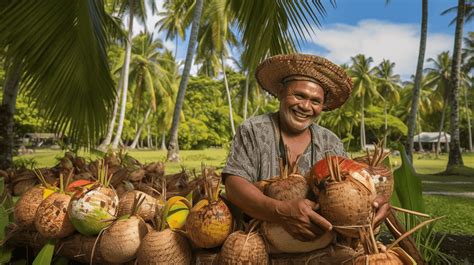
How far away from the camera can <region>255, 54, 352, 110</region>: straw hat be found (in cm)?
172

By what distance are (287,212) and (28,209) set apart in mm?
1462

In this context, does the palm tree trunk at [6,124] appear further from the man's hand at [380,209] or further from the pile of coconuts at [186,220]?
the man's hand at [380,209]

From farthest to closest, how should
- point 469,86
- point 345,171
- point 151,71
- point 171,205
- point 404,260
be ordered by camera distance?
point 469,86, point 151,71, point 171,205, point 345,171, point 404,260

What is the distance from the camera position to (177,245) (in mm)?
1582

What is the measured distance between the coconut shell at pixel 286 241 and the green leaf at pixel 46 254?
3.35ft

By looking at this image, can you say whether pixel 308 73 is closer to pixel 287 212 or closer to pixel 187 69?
pixel 287 212

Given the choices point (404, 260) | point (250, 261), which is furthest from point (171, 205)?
point (404, 260)

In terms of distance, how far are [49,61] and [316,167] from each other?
254 centimetres

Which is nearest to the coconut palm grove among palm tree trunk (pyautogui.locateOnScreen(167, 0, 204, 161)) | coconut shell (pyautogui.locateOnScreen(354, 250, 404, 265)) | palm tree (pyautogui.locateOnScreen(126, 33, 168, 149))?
coconut shell (pyautogui.locateOnScreen(354, 250, 404, 265))

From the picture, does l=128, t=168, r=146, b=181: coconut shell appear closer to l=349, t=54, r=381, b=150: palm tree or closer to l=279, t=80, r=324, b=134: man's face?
l=279, t=80, r=324, b=134: man's face

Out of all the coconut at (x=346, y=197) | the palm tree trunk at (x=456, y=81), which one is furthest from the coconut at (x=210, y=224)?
the palm tree trunk at (x=456, y=81)

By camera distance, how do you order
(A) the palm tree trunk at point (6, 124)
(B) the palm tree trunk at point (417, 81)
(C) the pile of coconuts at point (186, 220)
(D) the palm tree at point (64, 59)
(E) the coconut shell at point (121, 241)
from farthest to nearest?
(B) the palm tree trunk at point (417, 81)
(A) the palm tree trunk at point (6, 124)
(D) the palm tree at point (64, 59)
(E) the coconut shell at point (121, 241)
(C) the pile of coconuts at point (186, 220)

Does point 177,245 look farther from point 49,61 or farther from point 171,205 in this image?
point 49,61

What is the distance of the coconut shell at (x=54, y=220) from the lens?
6.11ft
